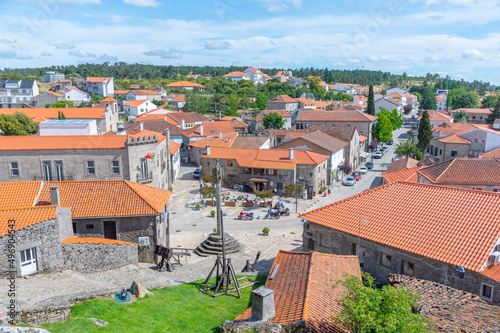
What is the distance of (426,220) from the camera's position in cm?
2266

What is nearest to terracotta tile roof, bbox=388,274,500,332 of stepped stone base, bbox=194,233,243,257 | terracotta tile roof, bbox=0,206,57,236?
stepped stone base, bbox=194,233,243,257

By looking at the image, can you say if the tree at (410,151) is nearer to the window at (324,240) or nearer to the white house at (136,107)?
the window at (324,240)

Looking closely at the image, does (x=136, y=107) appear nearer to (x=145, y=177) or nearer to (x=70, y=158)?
(x=145, y=177)

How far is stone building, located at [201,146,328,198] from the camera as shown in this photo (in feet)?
171

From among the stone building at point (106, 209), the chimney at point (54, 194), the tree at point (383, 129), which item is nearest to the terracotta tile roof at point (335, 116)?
the tree at point (383, 129)

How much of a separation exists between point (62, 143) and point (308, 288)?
100 feet

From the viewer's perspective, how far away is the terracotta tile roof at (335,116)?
280 feet

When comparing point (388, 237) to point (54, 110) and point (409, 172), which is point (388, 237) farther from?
point (54, 110)

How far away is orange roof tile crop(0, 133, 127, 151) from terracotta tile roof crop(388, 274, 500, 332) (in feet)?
98.1

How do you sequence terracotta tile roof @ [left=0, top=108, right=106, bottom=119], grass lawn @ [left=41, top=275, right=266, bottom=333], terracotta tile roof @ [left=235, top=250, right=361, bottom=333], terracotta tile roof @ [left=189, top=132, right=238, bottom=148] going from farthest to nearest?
terracotta tile roof @ [left=0, top=108, right=106, bottom=119], terracotta tile roof @ [left=189, top=132, right=238, bottom=148], terracotta tile roof @ [left=235, top=250, right=361, bottom=333], grass lawn @ [left=41, top=275, right=266, bottom=333]

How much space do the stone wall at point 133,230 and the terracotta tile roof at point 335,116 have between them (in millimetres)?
66010

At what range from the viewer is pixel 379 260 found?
2266 cm

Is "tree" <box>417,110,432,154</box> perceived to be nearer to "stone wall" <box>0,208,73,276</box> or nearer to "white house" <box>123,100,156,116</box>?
"stone wall" <box>0,208,73,276</box>

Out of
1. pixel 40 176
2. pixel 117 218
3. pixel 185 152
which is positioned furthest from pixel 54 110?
pixel 117 218
